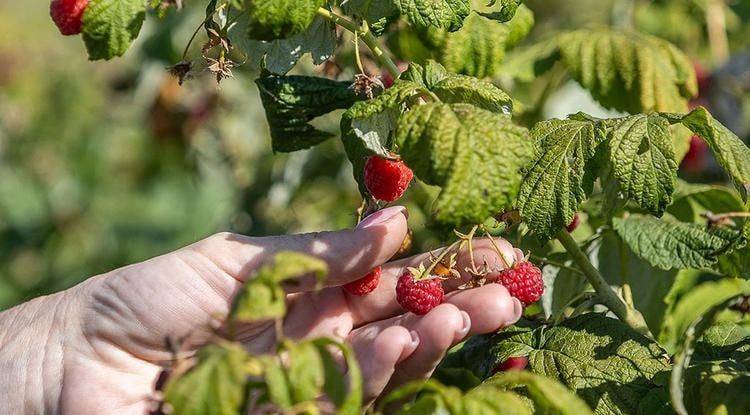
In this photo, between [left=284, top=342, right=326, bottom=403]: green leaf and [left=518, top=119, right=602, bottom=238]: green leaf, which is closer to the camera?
[left=284, top=342, right=326, bottom=403]: green leaf

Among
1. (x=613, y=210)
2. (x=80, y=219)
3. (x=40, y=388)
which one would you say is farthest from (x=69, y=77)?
(x=613, y=210)

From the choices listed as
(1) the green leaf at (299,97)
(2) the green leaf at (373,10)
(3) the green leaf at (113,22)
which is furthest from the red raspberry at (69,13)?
(2) the green leaf at (373,10)

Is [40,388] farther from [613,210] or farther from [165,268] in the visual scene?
[613,210]

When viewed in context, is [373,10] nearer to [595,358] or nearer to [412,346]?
[412,346]

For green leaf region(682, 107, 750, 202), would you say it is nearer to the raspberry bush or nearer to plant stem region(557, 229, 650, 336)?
the raspberry bush

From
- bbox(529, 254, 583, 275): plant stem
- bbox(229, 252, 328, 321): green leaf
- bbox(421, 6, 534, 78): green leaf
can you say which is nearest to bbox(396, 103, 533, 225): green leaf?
bbox(229, 252, 328, 321): green leaf

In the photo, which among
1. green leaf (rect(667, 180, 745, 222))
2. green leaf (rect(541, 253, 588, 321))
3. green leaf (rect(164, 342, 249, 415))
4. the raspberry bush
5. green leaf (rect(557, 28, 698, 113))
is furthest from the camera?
green leaf (rect(557, 28, 698, 113))

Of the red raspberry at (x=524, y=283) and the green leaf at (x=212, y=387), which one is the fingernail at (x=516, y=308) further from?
the green leaf at (x=212, y=387)
